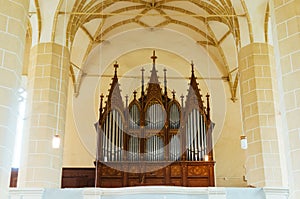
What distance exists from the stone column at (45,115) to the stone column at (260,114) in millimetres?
4229

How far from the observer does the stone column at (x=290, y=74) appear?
6.08m

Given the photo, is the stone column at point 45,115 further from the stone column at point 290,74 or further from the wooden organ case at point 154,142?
the stone column at point 290,74

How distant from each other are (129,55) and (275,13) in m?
8.56

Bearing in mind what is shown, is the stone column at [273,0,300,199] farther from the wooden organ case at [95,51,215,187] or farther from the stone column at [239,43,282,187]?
the wooden organ case at [95,51,215,187]

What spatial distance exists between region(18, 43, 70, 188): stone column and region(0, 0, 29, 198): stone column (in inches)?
139

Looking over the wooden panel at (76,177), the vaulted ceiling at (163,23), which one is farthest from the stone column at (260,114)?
the wooden panel at (76,177)

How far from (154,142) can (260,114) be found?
11.4ft

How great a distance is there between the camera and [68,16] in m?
10.6

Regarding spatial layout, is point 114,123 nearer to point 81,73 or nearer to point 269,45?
point 81,73

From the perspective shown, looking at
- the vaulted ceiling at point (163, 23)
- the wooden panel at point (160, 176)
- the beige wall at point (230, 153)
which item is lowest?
the wooden panel at point (160, 176)

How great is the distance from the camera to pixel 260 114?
9711 millimetres

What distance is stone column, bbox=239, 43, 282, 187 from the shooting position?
9.34m

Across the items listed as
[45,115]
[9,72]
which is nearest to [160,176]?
[45,115]

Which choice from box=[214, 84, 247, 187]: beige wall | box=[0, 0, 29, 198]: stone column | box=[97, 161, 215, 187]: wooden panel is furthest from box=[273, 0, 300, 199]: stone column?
box=[214, 84, 247, 187]: beige wall
